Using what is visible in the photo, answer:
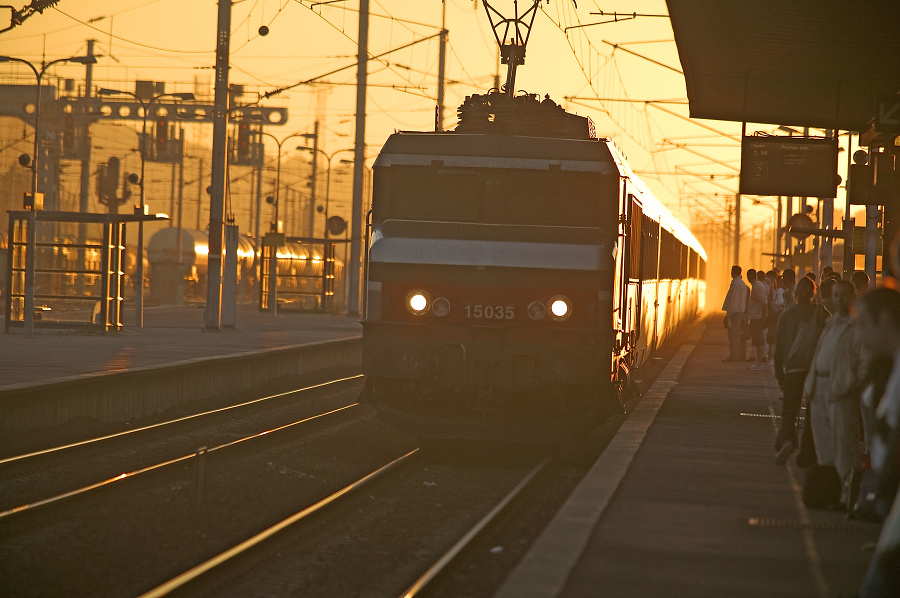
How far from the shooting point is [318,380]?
2631 cm

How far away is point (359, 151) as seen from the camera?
41.2m

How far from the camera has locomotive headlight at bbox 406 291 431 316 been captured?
1268 cm

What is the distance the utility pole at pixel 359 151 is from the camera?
3931 centimetres

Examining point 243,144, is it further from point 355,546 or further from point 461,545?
point 461,545

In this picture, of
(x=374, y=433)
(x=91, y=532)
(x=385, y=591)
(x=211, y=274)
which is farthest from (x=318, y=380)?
(x=385, y=591)

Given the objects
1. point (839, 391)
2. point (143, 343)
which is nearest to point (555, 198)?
point (839, 391)

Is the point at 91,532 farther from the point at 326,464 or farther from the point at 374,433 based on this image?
the point at 374,433

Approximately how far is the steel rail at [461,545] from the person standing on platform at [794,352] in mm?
2168

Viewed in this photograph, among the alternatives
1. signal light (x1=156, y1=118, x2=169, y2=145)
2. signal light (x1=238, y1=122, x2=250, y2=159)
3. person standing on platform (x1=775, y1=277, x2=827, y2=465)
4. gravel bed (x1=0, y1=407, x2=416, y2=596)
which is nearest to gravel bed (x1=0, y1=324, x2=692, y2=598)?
gravel bed (x1=0, y1=407, x2=416, y2=596)

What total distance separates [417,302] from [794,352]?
3441mm

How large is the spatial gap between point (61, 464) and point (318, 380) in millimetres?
12833

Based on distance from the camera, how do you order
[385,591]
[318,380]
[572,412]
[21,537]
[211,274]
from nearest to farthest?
[385,591] < [21,537] < [572,412] < [318,380] < [211,274]

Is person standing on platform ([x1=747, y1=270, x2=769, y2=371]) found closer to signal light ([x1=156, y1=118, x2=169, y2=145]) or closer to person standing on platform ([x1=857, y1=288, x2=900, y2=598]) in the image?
person standing on platform ([x1=857, y1=288, x2=900, y2=598])

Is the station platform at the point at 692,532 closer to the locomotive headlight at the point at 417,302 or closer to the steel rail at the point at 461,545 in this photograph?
the steel rail at the point at 461,545
